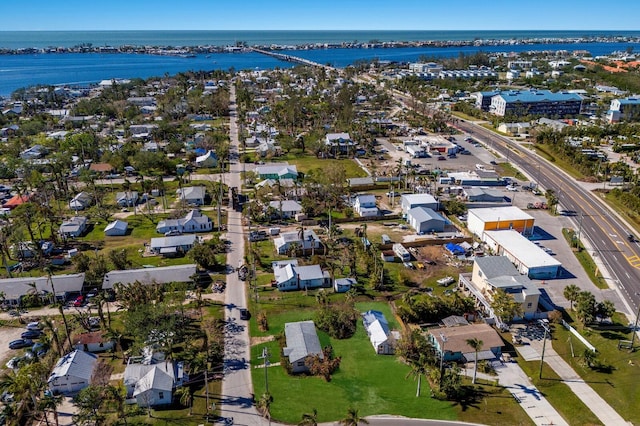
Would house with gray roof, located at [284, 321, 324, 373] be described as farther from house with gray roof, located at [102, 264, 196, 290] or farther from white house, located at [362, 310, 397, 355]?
house with gray roof, located at [102, 264, 196, 290]

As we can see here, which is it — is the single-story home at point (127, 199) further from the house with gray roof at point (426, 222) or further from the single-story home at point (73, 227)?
the house with gray roof at point (426, 222)

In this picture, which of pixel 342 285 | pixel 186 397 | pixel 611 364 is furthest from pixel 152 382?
pixel 611 364

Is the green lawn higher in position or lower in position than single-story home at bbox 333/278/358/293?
lower

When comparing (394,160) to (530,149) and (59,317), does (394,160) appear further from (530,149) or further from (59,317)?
(59,317)

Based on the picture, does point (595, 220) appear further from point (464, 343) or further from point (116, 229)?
point (116, 229)

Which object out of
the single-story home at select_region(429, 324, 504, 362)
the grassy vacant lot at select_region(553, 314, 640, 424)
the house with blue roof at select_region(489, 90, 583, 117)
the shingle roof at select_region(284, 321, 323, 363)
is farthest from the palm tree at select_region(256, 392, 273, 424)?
the house with blue roof at select_region(489, 90, 583, 117)

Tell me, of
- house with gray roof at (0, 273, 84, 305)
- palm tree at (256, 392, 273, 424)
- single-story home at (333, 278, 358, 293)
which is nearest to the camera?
palm tree at (256, 392, 273, 424)

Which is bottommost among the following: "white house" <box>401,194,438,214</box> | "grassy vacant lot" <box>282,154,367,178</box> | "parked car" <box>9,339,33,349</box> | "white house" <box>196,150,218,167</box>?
"parked car" <box>9,339,33,349</box>
